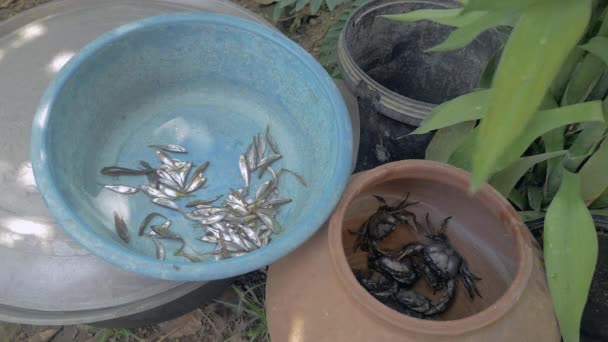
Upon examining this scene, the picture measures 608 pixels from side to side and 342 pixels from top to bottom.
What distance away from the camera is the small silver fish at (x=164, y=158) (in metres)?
1.52

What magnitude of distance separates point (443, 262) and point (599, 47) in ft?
2.07

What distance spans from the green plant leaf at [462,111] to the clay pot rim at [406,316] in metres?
0.13

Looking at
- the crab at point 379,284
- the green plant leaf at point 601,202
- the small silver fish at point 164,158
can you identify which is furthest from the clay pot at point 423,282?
the small silver fish at point 164,158

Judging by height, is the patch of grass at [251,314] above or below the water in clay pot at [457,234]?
below

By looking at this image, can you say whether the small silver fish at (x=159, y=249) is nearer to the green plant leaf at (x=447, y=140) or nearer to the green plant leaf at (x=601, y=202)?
the green plant leaf at (x=447, y=140)

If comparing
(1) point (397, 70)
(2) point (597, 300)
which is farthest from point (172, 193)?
(2) point (597, 300)

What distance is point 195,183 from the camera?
151 centimetres

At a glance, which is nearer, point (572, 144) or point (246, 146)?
point (572, 144)

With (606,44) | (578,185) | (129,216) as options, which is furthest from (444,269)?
(129,216)

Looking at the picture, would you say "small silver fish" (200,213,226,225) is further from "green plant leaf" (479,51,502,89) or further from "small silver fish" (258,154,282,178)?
"green plant leaf" (479,51,502,89)

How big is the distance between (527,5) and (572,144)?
65cm

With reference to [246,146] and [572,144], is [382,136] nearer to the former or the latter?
[246,146]

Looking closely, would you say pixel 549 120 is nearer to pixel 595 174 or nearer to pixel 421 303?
pixel 595 174

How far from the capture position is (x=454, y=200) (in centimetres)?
121
